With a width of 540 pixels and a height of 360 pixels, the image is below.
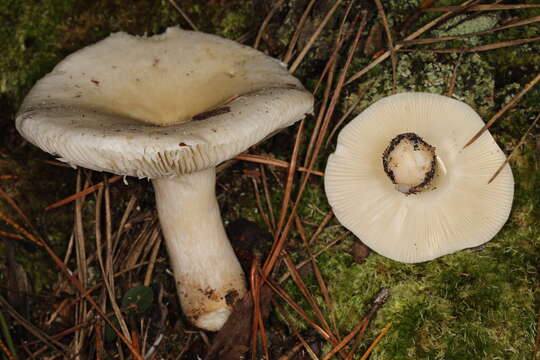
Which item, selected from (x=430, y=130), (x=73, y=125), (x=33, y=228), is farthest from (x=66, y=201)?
(x=430, y=130)

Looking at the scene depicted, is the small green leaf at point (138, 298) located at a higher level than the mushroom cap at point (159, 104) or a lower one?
lower

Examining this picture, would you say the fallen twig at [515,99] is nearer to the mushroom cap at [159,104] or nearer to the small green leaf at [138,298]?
the mushroom cap at [159,104]

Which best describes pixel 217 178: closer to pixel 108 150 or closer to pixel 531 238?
pixel 108 150

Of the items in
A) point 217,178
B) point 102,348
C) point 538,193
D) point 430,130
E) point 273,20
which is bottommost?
point 102,348

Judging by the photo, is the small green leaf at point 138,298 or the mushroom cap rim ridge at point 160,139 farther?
the small green leaf at point 138,298

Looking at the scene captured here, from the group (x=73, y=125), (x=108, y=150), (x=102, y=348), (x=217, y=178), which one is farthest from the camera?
(x=217, y=178)

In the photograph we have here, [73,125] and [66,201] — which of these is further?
[66,201]

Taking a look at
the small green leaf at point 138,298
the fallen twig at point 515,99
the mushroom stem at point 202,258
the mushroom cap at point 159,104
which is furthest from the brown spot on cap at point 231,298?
the fallen twig at point 515,99

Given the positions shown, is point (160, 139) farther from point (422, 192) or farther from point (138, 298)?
point (422, 192)
